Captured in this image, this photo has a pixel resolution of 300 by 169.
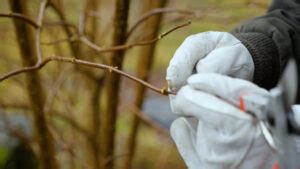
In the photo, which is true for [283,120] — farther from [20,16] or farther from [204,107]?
[20,16]

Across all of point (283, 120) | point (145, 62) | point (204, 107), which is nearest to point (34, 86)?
point (145, 62)

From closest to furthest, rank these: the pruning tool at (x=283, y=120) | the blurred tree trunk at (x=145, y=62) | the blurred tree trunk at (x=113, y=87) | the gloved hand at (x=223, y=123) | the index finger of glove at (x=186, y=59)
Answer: the pruning tool at (x=283, y=120), the gloved hand at (x=223, y=123), the index finger of glove at (x=186, y=59), the blurred tree trunk at (x=113, y=87), the blurred tree trunk at (x=145, y=62)

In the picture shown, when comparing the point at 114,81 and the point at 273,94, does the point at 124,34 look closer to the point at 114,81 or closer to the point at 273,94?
the point at 114,81

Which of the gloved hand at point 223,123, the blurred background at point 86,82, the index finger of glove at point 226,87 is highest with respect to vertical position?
the index finger of glove at point 226,87

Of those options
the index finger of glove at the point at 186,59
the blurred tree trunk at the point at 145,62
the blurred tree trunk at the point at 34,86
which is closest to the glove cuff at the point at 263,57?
the index finger of glove at the point at 186,59

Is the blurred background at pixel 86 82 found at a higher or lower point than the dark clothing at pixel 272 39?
lower

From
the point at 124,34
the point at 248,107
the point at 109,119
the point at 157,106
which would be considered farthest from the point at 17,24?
the point at 157,106

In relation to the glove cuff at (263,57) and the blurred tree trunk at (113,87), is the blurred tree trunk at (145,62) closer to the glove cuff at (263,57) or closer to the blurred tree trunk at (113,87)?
the blurred tree trunk at (113,87)

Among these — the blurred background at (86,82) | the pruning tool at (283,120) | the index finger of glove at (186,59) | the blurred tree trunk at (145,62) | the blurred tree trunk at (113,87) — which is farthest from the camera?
the blurred tree trunk at (145,62)
